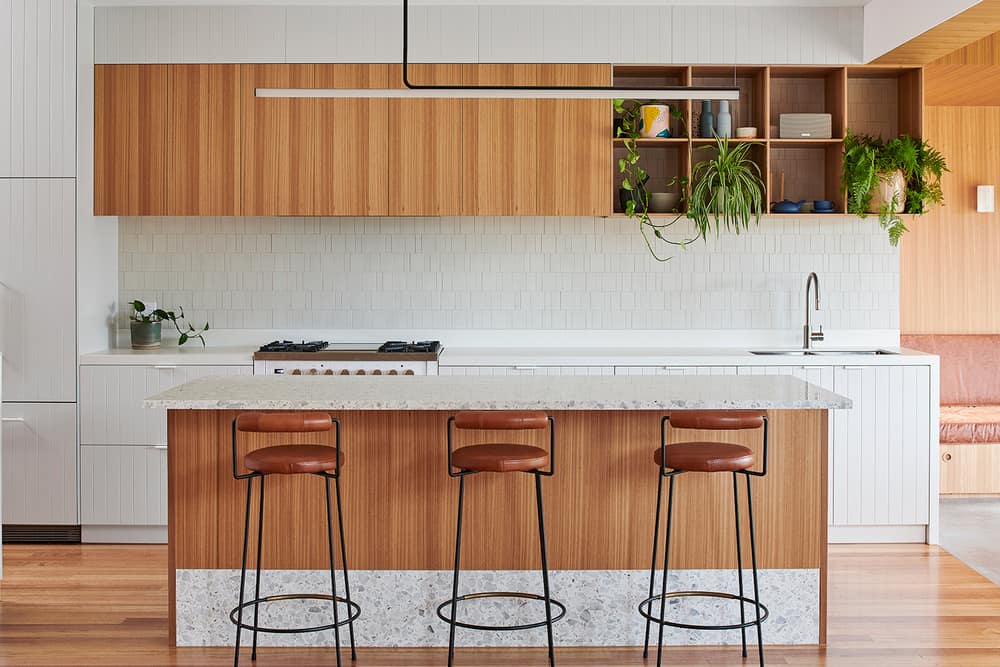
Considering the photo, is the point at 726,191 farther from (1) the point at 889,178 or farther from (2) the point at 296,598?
(2) the point at 296,598

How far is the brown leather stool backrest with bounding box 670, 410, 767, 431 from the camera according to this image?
11.1ft

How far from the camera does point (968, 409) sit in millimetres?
6316

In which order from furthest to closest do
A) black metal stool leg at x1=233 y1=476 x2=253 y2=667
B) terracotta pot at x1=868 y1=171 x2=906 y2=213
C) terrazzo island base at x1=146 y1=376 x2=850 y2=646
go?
terracotta pot at x1=868 y1=171 x2=906 y2=213 → terrazzo island base at x1=146 y1=376 x2=850 y2=646 → black metal stool leg at x1=233 y1=476 x2=253 y2=667

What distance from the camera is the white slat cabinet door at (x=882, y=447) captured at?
519 cm

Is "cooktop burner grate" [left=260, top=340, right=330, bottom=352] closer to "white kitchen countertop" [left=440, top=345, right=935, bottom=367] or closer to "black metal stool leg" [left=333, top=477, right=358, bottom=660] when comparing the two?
"white kitchen countertop" [left=440, top=345, right=935, bottom=367]

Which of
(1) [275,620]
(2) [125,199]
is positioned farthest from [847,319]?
(2) [125,199]

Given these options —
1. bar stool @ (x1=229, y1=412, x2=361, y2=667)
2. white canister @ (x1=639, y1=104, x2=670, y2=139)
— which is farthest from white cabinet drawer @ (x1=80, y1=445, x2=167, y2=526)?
white canister @ (x1=639, y1=104, x2=670, y2=139)

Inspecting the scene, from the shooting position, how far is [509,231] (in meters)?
5.89

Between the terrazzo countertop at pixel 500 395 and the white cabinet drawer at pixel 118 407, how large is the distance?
1.39m

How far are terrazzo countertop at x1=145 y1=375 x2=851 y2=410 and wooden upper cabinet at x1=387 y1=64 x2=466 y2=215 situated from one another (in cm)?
179

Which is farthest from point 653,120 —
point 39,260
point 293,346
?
point 39,260

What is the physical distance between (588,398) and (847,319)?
3031 mm

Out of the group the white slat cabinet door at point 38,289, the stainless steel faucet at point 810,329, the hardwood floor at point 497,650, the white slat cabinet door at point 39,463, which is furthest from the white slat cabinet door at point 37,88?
the stainless steel faucet at point 810,329

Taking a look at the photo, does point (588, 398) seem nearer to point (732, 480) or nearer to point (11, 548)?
point (732, 480)
